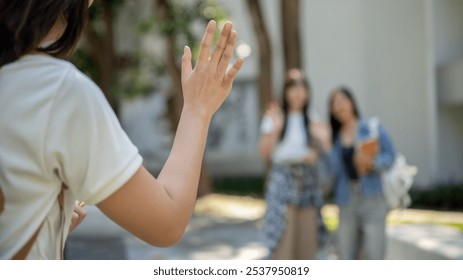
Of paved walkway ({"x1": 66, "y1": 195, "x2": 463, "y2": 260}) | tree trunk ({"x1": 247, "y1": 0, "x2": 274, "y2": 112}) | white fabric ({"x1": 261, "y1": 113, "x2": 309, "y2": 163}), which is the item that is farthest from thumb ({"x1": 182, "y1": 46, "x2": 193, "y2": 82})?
tree trunk ({"x1": 247, "y1": 0, "x2": 274, "y2": 112})

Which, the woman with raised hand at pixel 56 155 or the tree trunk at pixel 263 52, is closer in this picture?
the woman with raised hand at pixel 56 155

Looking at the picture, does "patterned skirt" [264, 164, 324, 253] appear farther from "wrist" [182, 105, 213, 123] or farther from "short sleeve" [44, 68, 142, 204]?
"short sleeve" [44, 68, 142, 204]

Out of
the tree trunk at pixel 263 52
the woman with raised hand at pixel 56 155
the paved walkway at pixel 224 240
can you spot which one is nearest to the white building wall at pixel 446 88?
the paved walkway at pixel 224 240

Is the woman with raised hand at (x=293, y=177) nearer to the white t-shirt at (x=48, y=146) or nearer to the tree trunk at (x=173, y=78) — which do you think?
the white t-shirt at (x=48, y=146)

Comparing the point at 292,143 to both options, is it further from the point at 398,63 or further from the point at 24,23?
the point at 398,63

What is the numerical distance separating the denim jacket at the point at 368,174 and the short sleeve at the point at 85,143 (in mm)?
4820

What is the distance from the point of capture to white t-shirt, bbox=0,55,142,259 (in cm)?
118

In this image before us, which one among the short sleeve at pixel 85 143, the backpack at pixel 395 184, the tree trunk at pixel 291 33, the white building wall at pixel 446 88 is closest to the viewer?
the short sleeve at pixel 85 143

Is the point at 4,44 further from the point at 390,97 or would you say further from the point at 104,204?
the point at 390,97

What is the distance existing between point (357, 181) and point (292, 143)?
2.54 ft

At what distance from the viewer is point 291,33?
36.2 feet

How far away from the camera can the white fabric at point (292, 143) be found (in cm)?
648

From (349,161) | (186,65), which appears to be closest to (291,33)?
(349,161)
